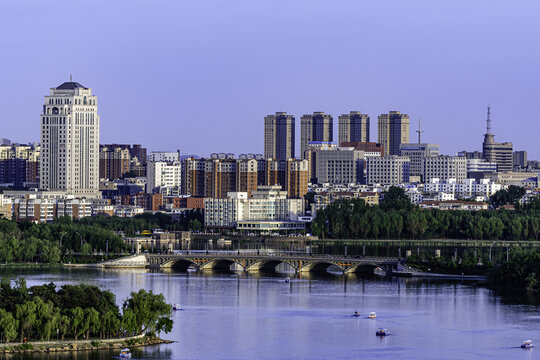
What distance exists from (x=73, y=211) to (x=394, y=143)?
80739 mm

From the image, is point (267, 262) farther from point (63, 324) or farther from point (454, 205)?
point (454, 205)

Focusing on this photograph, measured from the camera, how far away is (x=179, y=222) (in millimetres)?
109062

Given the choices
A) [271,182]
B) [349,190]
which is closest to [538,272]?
[271,182]

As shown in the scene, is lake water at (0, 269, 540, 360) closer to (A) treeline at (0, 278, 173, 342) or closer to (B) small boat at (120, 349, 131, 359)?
(B) small boat at (120, 349, 131, 359)

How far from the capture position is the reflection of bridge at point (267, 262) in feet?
212

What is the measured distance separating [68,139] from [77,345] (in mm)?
79568

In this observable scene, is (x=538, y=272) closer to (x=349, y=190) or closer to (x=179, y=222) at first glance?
(x=179, y=222)

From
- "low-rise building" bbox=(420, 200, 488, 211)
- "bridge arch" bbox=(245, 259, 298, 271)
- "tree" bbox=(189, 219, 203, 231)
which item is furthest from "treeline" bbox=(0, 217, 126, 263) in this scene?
"low-rise building" bbox=(420, 200, 488, 211)

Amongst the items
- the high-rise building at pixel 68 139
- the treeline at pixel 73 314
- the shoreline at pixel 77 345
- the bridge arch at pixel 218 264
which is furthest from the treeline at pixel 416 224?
the shoreline at pixel 77 345

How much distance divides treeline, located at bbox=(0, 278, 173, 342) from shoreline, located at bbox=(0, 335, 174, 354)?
294mm

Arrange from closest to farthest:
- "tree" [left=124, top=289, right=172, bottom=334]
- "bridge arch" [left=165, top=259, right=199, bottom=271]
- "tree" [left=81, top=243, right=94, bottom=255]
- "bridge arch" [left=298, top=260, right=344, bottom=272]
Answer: "tree" [left=124, top=289, right=172, bottom=334] < "bridge arch" [left=298, top=260, right=344, bottom=272] < "bridge arch" [left=165, top=259, right=199, bottom=271] < "tree" [left=81, top=243, right=94, bottom=255]

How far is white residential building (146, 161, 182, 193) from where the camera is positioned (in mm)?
144625

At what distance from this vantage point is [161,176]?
145375 millimetres

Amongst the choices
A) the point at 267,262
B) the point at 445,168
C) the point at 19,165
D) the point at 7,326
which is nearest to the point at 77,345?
the point at 7,326
